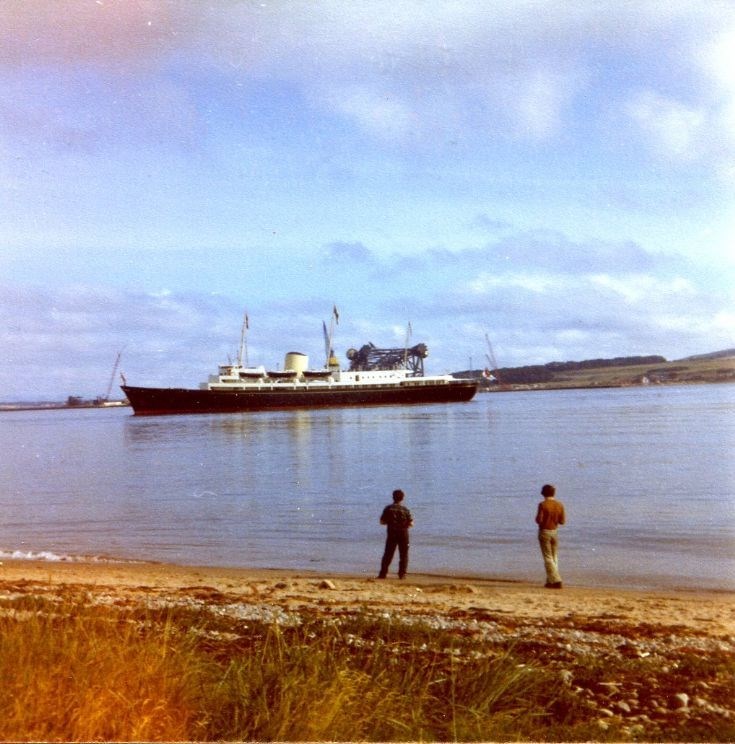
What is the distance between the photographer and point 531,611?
10.2 metres

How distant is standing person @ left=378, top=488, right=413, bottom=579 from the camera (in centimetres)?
1237

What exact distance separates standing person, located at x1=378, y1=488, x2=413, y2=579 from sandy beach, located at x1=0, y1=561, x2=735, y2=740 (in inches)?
12.7

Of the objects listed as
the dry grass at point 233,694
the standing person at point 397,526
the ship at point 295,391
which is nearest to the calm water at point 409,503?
the standing person at point 397,526

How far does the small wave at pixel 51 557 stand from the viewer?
16375mm

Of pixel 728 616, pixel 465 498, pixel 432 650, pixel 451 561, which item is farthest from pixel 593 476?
pixel 432 650

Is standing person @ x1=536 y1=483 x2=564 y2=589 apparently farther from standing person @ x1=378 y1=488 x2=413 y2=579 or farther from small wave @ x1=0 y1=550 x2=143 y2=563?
small wave @ x1=0 y1=550 x2=143 y2=563

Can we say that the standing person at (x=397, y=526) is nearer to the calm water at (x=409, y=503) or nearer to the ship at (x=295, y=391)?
the calm water at (x=409, y=503)

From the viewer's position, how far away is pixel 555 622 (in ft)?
30.3

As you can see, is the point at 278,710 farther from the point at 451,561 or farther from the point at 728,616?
the point at 451,561

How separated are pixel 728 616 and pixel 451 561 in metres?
6.10

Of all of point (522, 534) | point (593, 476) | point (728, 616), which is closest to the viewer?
point (728, 616)

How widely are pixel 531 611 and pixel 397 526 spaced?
2.95 meters

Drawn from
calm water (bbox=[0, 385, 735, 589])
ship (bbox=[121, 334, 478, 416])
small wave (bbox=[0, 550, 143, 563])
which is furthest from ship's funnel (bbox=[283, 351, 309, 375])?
small wave (bbox=[0, 550, 143, 563])

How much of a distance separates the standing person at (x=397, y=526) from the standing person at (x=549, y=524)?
2.02 metres
